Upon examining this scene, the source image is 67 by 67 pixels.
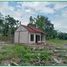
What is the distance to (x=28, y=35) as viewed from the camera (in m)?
3.13

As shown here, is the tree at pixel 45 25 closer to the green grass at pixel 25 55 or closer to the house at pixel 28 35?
the house at pixel 28 35

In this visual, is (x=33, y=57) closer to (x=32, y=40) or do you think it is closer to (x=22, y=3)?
(x=32, y=40)

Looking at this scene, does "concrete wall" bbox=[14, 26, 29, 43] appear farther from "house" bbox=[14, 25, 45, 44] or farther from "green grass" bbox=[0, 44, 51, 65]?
"green grass" bbox=[0, 44, 51, 65]

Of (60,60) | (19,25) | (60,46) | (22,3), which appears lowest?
(60,60)

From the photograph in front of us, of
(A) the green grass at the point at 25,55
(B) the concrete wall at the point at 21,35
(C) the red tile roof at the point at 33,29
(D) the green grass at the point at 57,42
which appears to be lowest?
(A) the green grass at the point at 25,55

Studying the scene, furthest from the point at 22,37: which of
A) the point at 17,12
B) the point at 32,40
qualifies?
the point at 17,12

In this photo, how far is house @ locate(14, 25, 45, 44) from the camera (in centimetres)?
313

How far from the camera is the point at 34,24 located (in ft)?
10.4

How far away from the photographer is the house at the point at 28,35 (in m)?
3.13

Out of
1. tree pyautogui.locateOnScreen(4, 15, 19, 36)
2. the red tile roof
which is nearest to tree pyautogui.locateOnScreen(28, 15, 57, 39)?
the red tile roof

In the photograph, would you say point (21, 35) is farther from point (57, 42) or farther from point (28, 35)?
point (57, 42)

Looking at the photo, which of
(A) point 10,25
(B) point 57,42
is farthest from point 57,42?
(A) point 10,25

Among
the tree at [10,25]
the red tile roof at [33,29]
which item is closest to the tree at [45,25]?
the red tile roof at [33,29]

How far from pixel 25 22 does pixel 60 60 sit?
726 millimetres
